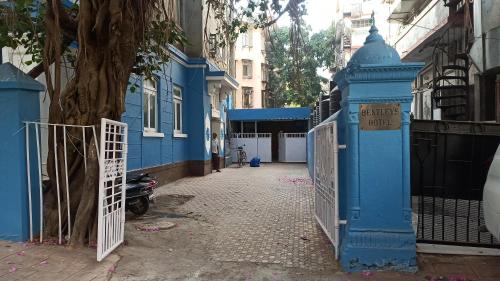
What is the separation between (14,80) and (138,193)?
3060mm

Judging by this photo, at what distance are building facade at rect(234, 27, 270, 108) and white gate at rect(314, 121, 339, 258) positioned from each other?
112 ft

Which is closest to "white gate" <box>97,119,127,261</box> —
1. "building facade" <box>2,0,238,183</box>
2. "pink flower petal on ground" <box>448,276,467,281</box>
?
"pink flower petal on ground" <box>448,276,467,281</box>

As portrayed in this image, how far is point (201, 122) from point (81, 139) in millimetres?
10327

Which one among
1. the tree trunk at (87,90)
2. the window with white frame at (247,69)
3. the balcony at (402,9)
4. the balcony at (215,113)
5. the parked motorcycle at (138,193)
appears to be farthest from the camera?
the window with white frame at (247,69)

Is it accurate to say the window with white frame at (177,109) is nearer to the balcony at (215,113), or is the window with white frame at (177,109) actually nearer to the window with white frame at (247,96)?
the balcony at (215,113)

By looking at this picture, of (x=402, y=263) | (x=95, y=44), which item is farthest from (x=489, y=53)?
(x=95, y=44)

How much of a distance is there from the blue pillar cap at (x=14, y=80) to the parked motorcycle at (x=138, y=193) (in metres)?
2.68

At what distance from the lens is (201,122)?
619 inches

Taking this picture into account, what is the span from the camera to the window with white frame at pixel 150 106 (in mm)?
11945

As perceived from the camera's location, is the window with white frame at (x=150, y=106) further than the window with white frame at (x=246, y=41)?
No

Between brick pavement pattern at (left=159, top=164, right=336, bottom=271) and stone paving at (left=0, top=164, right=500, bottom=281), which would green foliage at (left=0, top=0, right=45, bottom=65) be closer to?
stone paving at (left=0, top=164, right=500, bottom=281)

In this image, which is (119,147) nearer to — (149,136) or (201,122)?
(149,136)

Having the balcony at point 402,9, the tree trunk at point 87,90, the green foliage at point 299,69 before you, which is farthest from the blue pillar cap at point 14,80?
the balcony at point 402,9

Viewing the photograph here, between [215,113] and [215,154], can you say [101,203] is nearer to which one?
[215,154]
